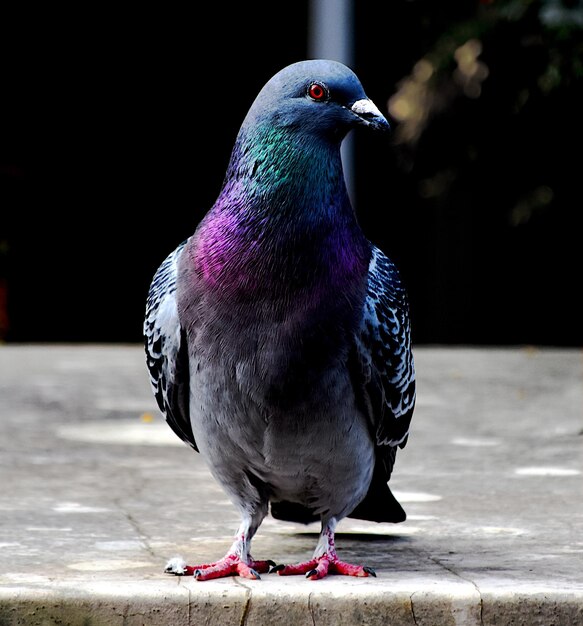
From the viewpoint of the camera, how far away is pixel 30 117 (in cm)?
1327

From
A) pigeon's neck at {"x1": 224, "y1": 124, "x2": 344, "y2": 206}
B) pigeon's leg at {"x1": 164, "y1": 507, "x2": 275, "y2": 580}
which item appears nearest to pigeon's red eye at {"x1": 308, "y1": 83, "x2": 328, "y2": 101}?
pigeon's neck at {"x1": 224, "y1": 124, "x2": 344, "y2": 206}

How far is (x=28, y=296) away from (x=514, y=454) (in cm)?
826

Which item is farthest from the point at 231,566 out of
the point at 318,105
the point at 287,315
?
the point at 318,105

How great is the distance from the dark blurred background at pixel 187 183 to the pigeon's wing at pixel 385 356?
8458 mm

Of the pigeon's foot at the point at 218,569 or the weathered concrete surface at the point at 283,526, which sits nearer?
the weathered concrete surface at the point at 283,526

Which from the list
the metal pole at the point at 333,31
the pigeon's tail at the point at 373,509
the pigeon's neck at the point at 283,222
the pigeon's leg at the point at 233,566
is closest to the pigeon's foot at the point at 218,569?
the pigeon's leg at the point at 233,566

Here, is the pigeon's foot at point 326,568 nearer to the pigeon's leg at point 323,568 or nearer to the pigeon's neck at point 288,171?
the pigeon's leg at point 323,568

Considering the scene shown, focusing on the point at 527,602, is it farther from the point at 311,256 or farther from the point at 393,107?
the point at 393,107

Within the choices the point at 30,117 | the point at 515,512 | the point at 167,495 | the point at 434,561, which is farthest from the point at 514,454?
the point at 30,117

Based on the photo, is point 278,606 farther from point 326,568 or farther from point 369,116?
point 369,116

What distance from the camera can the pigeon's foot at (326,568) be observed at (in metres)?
3.90

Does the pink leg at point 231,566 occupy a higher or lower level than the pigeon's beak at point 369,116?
lower

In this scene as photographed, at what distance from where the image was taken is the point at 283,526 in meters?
4.87

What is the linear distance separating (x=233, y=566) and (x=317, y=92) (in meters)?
1.38
